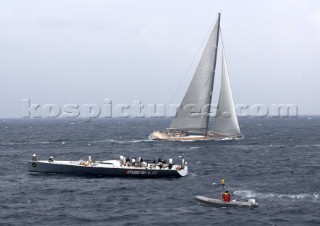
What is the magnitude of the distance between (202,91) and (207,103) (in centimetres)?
292

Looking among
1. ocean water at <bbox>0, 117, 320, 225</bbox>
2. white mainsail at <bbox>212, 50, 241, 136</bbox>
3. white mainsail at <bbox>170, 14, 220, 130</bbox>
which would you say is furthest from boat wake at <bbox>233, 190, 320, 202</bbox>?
white mainsail at <bbox>170, 14, 220, 130</bbox>

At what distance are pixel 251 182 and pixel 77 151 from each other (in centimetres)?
4962

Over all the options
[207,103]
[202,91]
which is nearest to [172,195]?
[207,103]

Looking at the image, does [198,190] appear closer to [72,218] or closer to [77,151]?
[72,218]

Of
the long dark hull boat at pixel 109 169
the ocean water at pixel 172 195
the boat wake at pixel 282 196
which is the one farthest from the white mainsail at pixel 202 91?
the boat wake at pixel 282 196

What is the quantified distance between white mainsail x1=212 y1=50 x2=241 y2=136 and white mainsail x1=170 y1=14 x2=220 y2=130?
2.49m

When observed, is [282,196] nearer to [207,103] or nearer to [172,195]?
[172,195]

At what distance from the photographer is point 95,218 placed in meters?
43.6

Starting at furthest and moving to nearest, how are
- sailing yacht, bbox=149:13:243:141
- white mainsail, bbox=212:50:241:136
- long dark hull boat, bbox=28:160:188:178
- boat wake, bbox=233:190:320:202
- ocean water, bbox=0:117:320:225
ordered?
1. sailing yacht, bbox=149:13:243:141
2. white mainsail, bbox=212:50:241:136
3. long dark hull boat, bbox=28:160:188:178
4. boat wake, bbox=233:190:320:202
5. ocean water, bbox=0:117:320:225

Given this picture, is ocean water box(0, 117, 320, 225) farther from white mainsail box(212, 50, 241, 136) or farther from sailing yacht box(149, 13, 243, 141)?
sailing yacht box(149, 13, 243, 141)

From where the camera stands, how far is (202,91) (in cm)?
11831

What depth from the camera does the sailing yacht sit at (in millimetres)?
117250

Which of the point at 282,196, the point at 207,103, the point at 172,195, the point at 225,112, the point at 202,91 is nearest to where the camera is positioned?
the point at 282,196

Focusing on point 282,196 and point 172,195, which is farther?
point 172,195
